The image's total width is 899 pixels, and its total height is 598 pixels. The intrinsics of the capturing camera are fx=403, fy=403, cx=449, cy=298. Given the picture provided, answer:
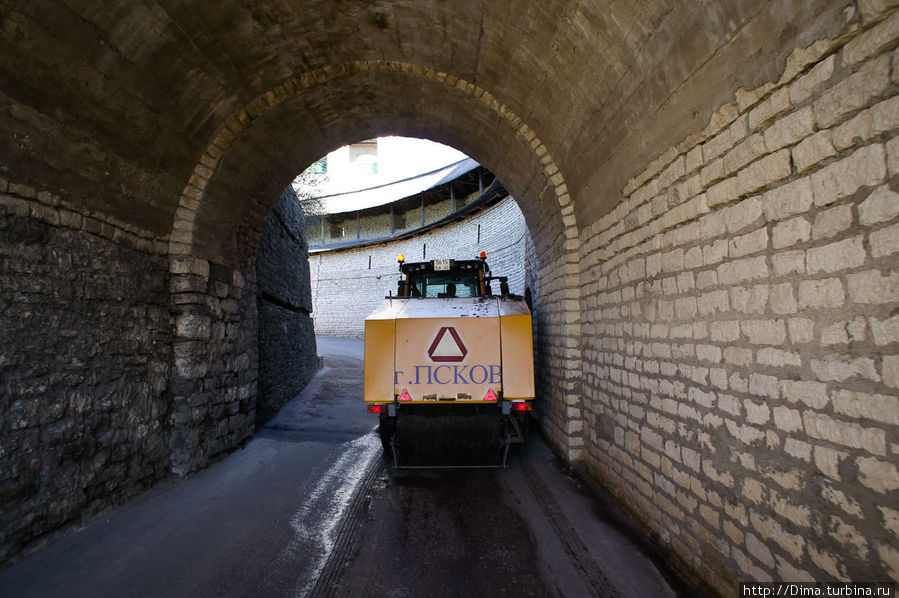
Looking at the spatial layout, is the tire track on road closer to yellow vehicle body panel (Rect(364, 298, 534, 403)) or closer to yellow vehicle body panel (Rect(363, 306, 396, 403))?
yellow vehicle body panel (Rect(364, 298, 534, 403))

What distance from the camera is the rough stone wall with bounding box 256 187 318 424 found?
23.0ft

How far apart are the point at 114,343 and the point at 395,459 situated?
3.11 m

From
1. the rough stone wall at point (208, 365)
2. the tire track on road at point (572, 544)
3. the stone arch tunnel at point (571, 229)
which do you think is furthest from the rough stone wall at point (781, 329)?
the rough stone wall at point (208, 365)

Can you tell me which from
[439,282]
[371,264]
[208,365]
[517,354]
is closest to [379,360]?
[517,354]

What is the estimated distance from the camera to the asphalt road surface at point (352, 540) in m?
2.62

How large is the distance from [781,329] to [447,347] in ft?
10.2

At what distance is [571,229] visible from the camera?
4930 mm

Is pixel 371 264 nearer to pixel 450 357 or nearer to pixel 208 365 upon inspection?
pixel 208 365

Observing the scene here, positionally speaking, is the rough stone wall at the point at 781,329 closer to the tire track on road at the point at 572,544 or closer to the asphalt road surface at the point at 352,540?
the tire track on road at the point at 572,544

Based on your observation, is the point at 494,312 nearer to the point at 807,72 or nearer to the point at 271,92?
the point at 807,72

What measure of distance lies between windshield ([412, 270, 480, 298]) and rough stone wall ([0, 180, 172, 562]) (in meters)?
3.29

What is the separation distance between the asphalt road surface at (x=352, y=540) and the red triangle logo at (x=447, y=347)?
1370mm

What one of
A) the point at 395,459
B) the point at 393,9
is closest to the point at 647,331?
the point at 395,459

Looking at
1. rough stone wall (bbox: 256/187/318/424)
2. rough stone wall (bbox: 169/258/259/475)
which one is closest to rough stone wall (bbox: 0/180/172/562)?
rough stone wall (bbox: 169/258/259/475)
